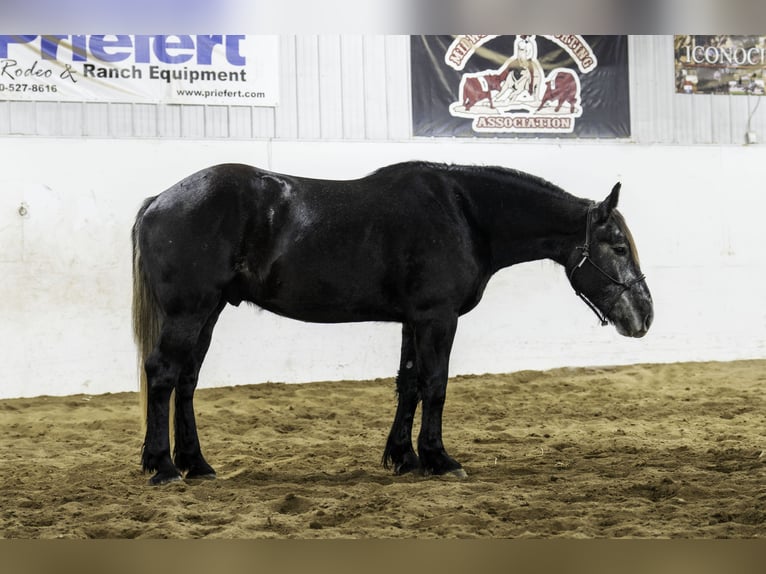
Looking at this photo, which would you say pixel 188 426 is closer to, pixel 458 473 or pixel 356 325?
pixel 458 473

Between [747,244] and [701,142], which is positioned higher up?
[701,142]

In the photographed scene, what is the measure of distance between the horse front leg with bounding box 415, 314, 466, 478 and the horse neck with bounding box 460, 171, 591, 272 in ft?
1.61

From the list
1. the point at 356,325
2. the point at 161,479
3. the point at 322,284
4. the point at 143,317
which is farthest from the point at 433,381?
the point at 356,325

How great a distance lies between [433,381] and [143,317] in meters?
1.43

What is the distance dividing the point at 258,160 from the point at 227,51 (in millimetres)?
1007

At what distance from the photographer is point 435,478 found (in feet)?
12.6

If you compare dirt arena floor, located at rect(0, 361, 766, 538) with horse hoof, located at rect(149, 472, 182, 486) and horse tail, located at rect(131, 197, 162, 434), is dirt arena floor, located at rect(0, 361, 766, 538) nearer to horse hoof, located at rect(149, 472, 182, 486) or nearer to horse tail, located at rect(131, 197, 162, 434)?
→ horse hoof, located at rect(149, 472, 182, 486)

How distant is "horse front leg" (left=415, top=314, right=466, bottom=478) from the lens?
12.6ft

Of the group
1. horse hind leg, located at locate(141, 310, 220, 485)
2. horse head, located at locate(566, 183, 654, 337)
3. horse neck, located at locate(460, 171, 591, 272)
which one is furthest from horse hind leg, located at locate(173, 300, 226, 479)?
horse head, located at locate(566, 183, 654, 337)

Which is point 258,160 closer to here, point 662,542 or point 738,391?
point 738,391

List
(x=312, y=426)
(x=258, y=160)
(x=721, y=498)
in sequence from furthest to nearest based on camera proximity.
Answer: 1. (x=258, y=160)
2. (x=312, y=426)
3. (x=721, y=498)

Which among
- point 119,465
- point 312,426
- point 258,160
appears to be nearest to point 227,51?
point 258,160

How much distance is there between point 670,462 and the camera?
4270 mm

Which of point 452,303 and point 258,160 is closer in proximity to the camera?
point 452,303
